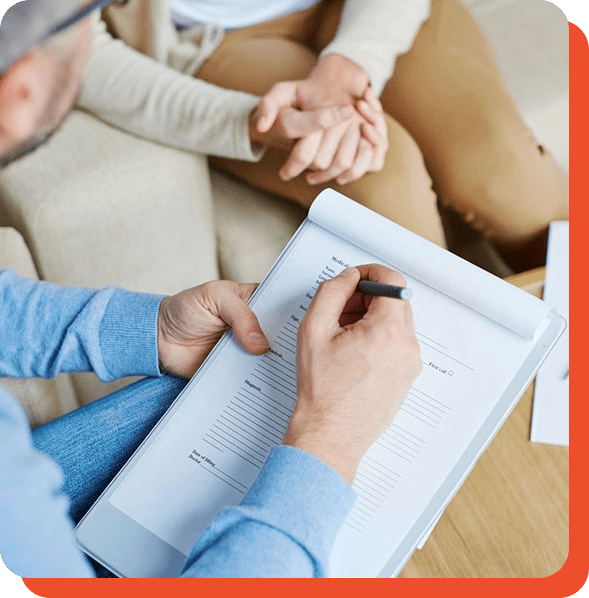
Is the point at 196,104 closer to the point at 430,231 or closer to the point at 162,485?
the point at 430,231

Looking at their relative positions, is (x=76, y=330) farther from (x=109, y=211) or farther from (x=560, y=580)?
(x=560, y=580)

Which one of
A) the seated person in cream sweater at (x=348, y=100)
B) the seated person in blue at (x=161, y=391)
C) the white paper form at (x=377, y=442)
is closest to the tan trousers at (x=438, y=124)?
the seated person in cream sweater at (x=348, y=100)

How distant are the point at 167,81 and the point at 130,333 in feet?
1.07

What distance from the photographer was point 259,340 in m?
0.51

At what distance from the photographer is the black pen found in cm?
44

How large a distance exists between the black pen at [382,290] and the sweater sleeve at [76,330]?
19cm

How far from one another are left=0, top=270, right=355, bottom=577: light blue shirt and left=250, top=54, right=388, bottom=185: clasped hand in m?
0.26

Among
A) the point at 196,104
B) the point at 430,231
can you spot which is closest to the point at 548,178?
the point at 430,231

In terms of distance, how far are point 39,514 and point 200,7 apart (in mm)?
576

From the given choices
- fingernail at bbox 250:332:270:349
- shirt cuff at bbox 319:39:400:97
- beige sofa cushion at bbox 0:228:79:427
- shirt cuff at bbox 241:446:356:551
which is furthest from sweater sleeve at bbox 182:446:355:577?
shirt cuff at bbox 319:39:400:97

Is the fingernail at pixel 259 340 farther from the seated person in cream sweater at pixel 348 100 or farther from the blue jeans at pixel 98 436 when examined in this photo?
the seated person in cream sweater at pixel 348 100

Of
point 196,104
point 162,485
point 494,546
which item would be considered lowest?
point 494,546

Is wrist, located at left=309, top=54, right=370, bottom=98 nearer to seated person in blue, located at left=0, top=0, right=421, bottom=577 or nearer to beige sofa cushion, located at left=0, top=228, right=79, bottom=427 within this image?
seated person in blue, located at left=0, top=0, right=421, bottom=577

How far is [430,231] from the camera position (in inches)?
29.8
